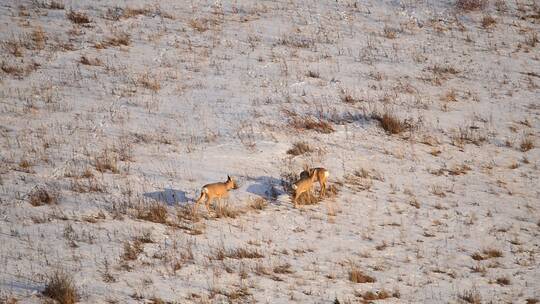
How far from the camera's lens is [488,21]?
69.8ft

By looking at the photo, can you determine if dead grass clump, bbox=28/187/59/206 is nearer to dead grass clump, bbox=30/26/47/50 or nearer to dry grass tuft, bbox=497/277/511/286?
dry grass tuft, bbox=497/277/511/286

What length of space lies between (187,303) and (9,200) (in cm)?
439

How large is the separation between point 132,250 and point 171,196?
2029 mm

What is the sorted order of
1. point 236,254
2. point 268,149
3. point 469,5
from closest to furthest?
point 236,254 → point 268,149 → point 469,5

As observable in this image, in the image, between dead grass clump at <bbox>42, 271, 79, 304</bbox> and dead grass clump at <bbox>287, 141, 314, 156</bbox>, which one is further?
dead grass clump at <bbox>287, 141, 314, 156</bbox>

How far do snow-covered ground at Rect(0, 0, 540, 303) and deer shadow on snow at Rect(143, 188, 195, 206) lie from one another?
0.07 metres

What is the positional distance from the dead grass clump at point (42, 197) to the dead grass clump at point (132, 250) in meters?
2.09

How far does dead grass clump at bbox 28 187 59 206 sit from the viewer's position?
10.5 m

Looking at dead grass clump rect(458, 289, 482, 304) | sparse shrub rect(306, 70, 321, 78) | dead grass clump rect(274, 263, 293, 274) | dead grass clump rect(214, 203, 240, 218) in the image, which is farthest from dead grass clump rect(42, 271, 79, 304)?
sparse shrub rect(306, 70, 321, 78)

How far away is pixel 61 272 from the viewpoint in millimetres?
8477

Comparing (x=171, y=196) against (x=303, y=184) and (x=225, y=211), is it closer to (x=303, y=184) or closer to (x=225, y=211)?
(x=225, y=211)

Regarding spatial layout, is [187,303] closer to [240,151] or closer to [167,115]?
[240,151]

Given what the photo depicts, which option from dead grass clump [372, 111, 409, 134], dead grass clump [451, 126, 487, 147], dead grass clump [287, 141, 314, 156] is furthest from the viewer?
dead grass clump [372, 111, 409, 134]

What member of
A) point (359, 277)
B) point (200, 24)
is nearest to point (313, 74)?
point (200, 24)
